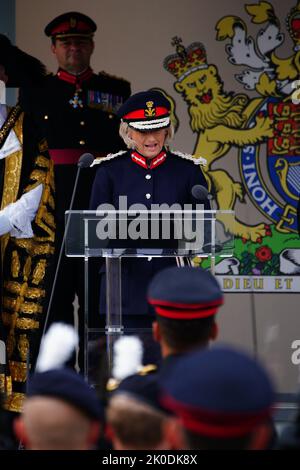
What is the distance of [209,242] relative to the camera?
15.0 feet

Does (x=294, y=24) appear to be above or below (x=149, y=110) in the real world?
above

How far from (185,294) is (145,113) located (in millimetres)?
2188

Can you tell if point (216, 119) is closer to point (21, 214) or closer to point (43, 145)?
point (43, 145)

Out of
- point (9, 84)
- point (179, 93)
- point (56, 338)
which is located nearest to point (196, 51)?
point (179, 93)

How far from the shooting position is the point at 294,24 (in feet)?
22.9

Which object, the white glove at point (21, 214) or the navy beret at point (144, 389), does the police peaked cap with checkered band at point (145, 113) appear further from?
the navy beret at point (144, 389)

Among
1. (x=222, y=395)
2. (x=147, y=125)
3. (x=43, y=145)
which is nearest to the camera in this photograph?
(x=222, y=395)

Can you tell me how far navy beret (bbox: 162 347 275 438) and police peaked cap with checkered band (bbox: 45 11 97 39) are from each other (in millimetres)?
4257

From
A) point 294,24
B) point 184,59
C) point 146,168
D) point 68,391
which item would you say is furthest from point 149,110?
Result: point 68,391

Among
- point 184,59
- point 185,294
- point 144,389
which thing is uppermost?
point 184,59

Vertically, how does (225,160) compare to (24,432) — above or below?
above
